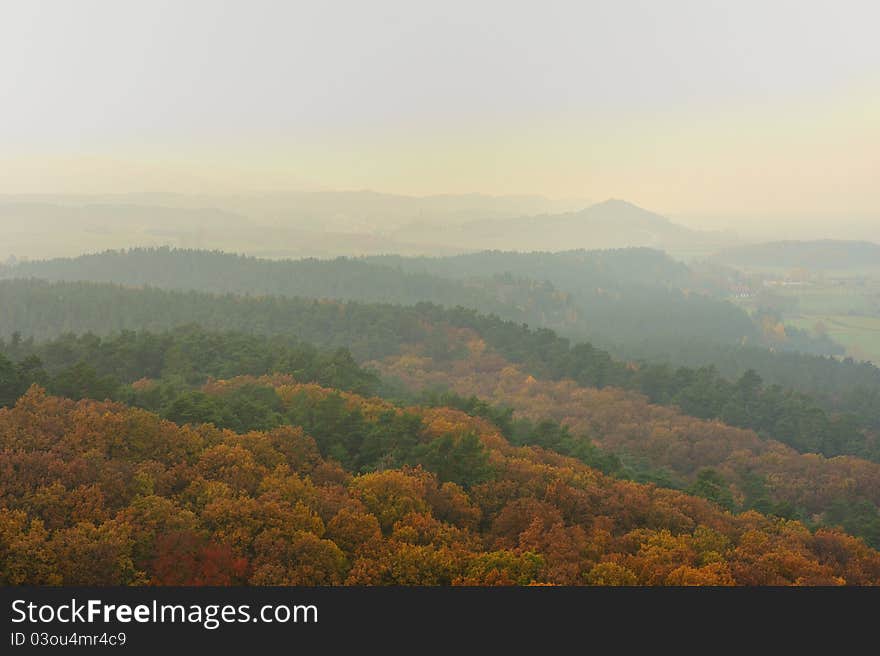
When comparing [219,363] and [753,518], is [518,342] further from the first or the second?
[753,518]

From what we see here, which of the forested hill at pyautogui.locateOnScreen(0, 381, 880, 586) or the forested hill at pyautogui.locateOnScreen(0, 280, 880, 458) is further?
the forested hill at pyautogui.locateOnScreen(0, 280, 880, 458)

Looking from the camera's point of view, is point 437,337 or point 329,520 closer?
point 329,520

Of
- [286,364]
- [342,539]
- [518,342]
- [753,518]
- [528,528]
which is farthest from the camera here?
[518,342]

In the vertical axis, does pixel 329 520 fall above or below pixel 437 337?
above

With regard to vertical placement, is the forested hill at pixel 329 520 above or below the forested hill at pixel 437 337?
above

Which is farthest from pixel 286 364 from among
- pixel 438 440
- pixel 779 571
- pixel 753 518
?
pixel 779 571

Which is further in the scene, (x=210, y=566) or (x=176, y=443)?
(x=176, y=443)

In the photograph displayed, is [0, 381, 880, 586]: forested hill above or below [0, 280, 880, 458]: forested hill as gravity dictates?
above

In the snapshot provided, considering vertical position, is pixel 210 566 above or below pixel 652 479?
above

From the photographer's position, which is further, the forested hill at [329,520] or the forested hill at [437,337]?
the forested hill at [437,337]

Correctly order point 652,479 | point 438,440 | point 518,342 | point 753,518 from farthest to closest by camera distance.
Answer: point 518,342
point 652,479
point 438,440
point 753,518
